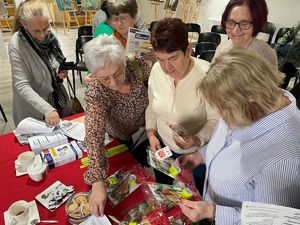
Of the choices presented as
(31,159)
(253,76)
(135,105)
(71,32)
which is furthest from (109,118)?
(71,32)

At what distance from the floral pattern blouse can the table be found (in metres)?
0.13

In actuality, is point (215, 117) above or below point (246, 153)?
below

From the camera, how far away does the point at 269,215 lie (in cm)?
63

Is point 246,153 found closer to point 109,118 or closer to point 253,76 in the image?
point 253,76

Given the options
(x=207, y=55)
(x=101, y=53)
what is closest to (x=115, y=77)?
(x=101, y=53)

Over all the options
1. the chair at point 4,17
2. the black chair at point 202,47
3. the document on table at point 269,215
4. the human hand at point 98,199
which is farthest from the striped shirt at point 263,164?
the chair at point 4,17

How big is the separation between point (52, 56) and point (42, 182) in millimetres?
1198

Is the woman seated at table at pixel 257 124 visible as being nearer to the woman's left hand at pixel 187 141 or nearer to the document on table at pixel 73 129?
the woman's left hand at pixel 187 141

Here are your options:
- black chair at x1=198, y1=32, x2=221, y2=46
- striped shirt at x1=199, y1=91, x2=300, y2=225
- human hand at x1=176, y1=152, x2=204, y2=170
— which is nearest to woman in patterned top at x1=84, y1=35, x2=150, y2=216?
human hand at x1=176, y1=152, x2=204, y2=170

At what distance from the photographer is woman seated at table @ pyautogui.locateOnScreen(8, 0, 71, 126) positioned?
5.87 ft

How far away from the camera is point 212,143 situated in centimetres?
121

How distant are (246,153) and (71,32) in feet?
34.1

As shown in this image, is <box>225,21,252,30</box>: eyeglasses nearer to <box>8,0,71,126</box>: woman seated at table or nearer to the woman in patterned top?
the woman in patterned top

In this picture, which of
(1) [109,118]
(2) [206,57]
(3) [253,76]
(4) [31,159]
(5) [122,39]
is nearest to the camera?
(3) [253,76]
